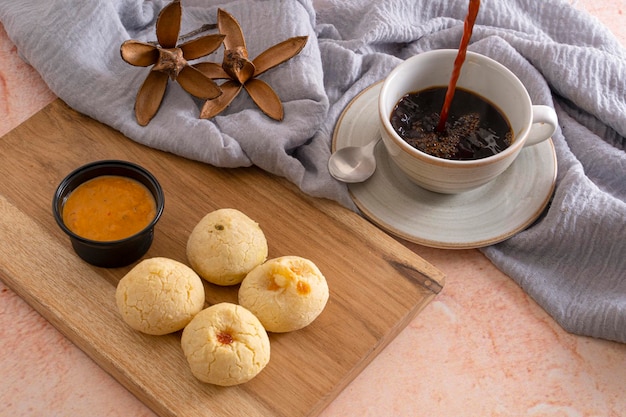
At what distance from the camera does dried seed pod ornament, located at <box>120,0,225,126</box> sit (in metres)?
1.49

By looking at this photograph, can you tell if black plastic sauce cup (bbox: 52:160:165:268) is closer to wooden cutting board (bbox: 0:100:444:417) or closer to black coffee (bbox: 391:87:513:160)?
wooden cutting board (bbox: 0:100:444:417)

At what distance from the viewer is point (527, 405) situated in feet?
4.20

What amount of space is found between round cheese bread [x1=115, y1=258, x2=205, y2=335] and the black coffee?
465mm

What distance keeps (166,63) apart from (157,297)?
50cm

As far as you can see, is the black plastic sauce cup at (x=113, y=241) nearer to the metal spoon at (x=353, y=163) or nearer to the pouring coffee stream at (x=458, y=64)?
the metal spoon at (x=353, y=163)

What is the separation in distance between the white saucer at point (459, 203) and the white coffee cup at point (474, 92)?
0.04m

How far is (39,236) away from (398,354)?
0.63m

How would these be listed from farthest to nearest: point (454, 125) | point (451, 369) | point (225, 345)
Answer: point (454, 125)
point (451, 369)
point (225, 345)

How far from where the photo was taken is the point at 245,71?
1519 mm

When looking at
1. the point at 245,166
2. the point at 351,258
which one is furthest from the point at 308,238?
the point at 245,166

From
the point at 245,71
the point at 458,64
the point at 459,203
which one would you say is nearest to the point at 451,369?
the point at 459,203

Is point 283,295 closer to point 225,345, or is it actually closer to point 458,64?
point 225,345

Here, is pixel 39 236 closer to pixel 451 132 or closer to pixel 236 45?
pixel 236 45

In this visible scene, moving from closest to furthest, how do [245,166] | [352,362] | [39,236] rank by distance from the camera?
1. [352,362]
2. [39,236]
3. [245,166]
